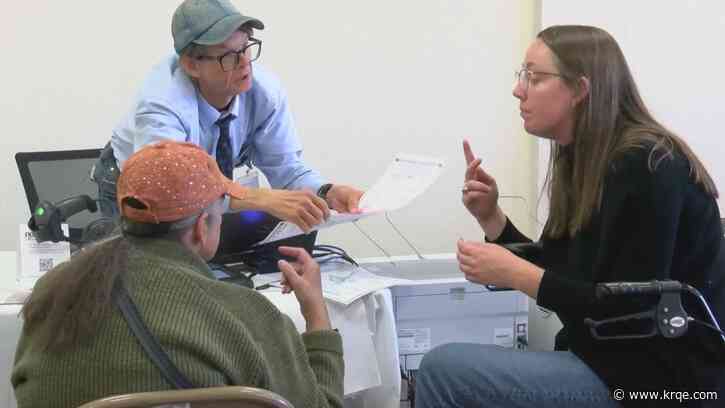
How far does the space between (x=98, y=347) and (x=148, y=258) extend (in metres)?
0.13

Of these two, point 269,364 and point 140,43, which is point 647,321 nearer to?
point 269,364

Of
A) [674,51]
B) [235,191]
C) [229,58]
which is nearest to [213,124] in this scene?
[229,58]

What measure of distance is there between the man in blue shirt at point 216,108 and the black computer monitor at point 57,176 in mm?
458

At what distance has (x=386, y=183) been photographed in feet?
5.85

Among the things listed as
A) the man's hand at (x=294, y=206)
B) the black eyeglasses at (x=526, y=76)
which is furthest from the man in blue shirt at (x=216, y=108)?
the black eyeglasses at (x=526, y=76)

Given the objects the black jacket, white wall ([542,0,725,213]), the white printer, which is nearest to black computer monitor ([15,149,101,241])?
the white printer

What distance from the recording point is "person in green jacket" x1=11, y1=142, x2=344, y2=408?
92 cm

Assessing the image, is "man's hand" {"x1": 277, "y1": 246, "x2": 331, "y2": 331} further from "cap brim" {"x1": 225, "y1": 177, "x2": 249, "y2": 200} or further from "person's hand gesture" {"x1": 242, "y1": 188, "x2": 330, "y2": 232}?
"person's hand gesture" {"x1": 242, "y1": 188, "x2": 330, "y2": 232}

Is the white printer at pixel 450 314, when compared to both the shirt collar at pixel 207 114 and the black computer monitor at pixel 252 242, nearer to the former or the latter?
the black computer monitor at pixel 252 242

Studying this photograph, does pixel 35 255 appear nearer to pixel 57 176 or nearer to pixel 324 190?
pixel 57 176

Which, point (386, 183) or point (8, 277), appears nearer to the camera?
point (386, 183)

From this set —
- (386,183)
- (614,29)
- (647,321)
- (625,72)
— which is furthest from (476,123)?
(647,321)

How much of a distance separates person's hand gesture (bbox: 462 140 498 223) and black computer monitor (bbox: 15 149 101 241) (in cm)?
109

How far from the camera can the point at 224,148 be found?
73.9 inches
